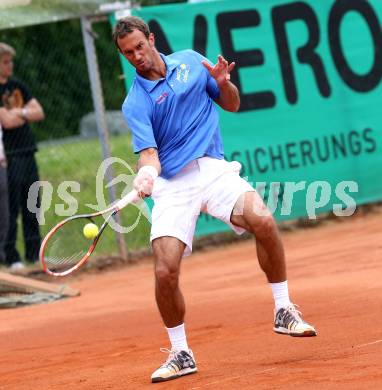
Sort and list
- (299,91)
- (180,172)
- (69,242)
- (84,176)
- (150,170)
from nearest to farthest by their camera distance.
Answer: (150,170) → (180,172) → (69,242) → (299,91) → (84,176)

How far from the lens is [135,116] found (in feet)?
22.0

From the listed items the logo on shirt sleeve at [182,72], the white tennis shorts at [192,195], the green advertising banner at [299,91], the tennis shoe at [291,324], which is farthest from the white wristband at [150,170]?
the green advertising banner at [299,91]

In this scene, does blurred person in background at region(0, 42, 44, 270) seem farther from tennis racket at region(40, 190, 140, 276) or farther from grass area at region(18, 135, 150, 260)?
tennis racket at region(40, 190, 140, 276)

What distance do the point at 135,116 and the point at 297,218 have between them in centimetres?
723

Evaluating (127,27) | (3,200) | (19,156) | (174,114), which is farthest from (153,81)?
(19,156)

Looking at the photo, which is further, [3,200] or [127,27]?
[3,200]

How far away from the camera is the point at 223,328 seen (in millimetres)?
8281

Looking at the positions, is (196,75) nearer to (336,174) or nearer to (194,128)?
(194,128)

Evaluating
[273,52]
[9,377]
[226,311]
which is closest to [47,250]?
[9,377]

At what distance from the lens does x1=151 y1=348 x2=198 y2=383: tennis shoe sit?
658 cm

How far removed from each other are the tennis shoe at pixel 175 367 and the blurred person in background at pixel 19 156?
19.3ft

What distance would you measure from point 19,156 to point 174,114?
5787 mm

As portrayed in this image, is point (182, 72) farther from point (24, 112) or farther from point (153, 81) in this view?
point (24, 112)

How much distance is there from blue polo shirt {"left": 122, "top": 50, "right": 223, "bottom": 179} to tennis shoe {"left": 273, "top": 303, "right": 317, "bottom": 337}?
102cm
